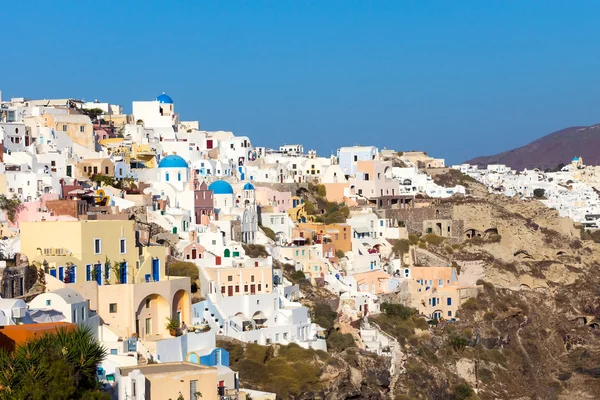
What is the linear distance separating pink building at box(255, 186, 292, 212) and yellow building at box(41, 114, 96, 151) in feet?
34.2

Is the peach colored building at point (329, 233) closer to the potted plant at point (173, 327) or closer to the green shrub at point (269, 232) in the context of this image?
the green shrub at point (269, 232)

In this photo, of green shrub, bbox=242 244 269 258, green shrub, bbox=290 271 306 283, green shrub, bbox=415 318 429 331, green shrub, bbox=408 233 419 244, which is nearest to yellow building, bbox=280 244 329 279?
A: green shrub, bbox=290 271 306 283

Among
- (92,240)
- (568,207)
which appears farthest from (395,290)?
(568,207)

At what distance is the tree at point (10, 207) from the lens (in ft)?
166

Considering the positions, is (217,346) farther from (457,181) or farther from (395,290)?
(457,181)

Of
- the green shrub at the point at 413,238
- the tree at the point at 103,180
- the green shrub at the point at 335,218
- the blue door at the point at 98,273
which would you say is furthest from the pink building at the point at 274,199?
the blue door at the point at 98,273

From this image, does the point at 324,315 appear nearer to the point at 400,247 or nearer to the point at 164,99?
the point at 400,247

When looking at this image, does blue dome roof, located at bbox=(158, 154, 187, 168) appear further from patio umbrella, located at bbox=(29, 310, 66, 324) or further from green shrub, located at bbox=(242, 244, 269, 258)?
patio umbrella, located at bbox=(29, 310, 66, 324)

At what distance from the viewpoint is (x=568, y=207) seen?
10694 cm

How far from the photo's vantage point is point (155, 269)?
46344mm

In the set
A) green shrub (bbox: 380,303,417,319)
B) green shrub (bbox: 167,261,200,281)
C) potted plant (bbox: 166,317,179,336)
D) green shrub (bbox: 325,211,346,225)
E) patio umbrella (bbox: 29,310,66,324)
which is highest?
green shrub (bbox: 325,211,346,225)

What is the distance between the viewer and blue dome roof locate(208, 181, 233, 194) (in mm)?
64000

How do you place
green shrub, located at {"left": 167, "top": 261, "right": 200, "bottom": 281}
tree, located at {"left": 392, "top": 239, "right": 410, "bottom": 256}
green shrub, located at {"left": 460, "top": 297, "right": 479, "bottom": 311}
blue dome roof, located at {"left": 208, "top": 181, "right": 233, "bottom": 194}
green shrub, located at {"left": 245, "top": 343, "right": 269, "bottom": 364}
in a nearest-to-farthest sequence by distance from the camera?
green shrub, located at {"left": 245, "top": 343, "right": 269, "bottom": 364} < green shrub, located at {"left": 167, "top": 261, "right": 200, "bottom": 281} < blue dome roof, located at {"left": 208, "top": 181, "right": 233, "bottom": 194} < green shrub, located at {"left": 460, "top": 297, "right": 479, "bottom": 311} < tree, located at {"left": 392, "top": 239, "right": 410, "bottom": 256}

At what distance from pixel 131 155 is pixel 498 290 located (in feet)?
80.9
